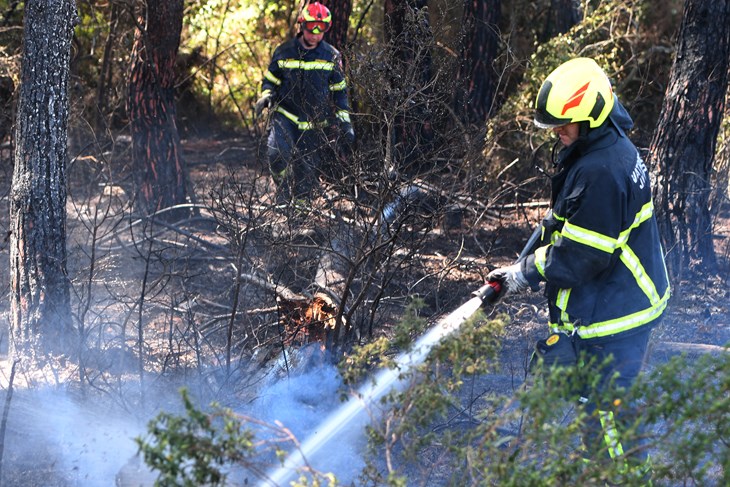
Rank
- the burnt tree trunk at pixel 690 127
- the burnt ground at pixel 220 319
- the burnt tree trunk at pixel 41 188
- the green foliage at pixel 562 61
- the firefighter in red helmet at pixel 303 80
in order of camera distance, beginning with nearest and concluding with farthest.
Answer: the burnt ground at pixel 220 319, the burnt tree trunk at pixel 41 188, the burnt tree trunk at pixel 690 127, the firefighter in red helmet at pixel 303 80, the green foliage at pixel 562 61

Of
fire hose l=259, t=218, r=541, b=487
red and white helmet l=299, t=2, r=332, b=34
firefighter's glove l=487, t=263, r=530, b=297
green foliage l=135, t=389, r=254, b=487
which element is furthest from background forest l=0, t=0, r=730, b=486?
red and white helmet l=299, t=2, r=332, b=34

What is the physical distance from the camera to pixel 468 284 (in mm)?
6727

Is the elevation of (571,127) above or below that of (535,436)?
above

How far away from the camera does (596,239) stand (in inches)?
129

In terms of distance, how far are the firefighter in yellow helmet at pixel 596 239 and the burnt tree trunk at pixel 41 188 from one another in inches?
115

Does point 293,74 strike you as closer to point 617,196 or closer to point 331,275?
point 331,275

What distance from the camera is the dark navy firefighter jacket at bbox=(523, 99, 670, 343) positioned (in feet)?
10.8

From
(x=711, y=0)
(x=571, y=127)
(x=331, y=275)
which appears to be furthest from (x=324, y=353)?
(x=711, y=0)

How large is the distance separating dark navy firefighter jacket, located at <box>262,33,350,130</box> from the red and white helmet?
0.20 m

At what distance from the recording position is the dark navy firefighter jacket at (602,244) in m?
3.29

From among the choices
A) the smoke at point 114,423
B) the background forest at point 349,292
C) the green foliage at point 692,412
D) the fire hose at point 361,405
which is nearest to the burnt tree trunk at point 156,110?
the background forest at point 349,292

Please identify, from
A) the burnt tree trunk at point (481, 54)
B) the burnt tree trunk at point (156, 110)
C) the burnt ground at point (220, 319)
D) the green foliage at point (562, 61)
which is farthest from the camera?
the burnt tree trunk at point (481, 54)

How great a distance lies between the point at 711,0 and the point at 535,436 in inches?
218

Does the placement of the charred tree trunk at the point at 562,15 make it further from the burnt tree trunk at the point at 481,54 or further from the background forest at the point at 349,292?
the burnt tree trunk at the point at 481,54
